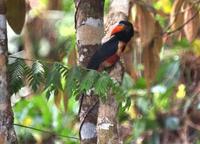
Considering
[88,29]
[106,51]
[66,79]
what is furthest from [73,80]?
[88,29]

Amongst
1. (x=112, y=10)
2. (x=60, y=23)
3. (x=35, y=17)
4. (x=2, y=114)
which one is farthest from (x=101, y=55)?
(x=60, y=23)

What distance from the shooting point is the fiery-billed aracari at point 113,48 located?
5.36 feet

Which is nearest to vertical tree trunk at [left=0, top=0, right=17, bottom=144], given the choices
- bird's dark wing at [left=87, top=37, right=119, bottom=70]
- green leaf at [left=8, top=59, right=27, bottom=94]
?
green leaf at [left=8, top=59, right=27, bottom=94]

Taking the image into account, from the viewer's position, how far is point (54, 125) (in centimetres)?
446

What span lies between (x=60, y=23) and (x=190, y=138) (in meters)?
1.77

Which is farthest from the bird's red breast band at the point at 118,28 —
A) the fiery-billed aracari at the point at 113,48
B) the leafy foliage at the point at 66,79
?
the leafy foliage at the point at 66,79

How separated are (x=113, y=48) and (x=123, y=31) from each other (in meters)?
0.06

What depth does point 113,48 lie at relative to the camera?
164cm

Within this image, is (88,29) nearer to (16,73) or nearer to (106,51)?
(106,51)

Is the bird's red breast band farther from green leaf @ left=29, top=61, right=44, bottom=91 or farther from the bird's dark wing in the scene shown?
green leaf @ left=29, top=61, right=44, bottom=91

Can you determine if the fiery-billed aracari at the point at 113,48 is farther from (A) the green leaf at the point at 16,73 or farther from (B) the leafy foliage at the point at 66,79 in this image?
(A) the green leaf at the point at 16,73

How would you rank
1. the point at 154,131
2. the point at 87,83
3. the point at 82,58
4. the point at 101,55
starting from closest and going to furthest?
the point at 87,83
the point at 101,55
the point at 82,58
the point at 154,131

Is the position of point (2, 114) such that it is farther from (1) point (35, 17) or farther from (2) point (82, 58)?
(1) point (35, 17)

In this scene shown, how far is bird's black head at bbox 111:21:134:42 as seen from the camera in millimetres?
1647
